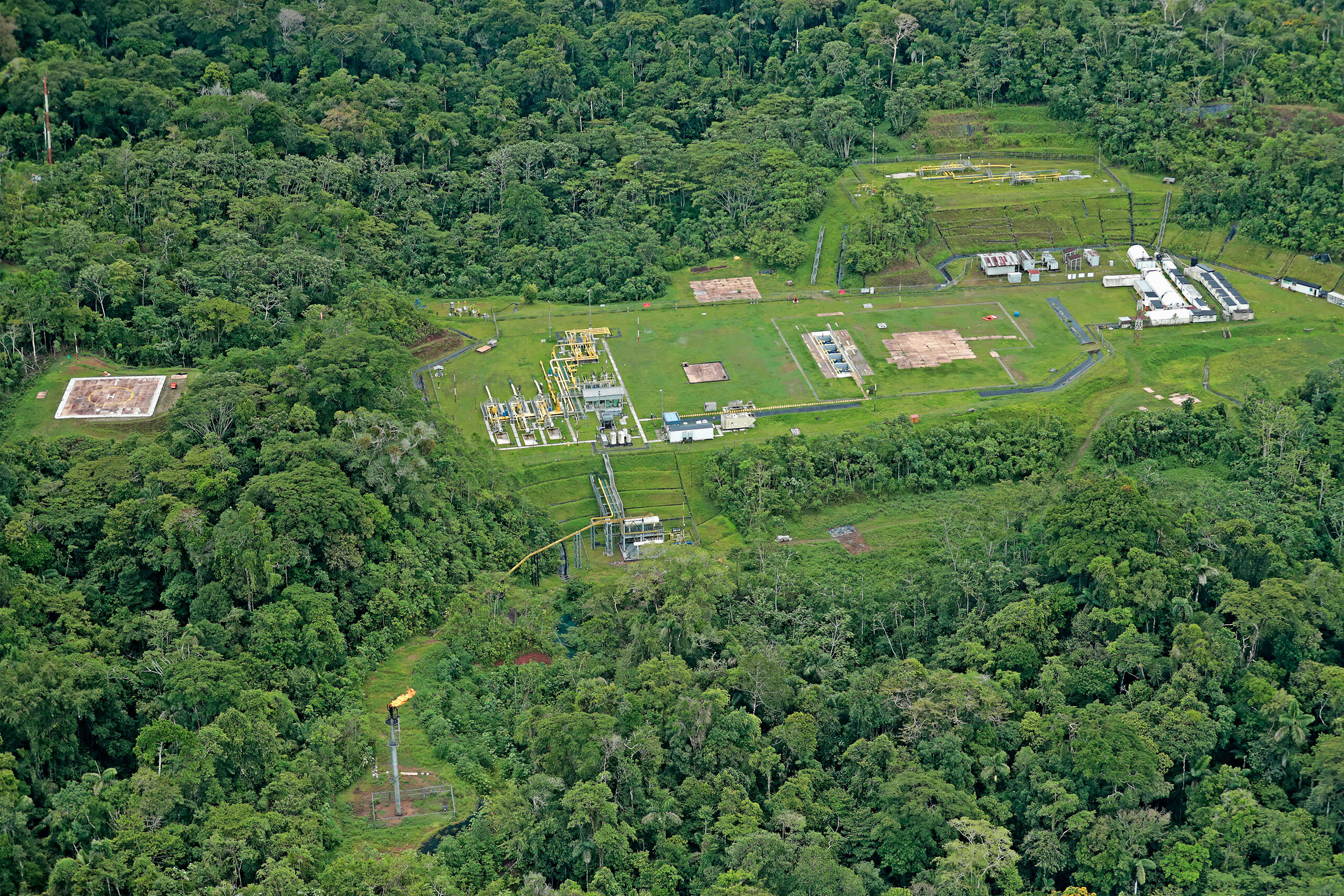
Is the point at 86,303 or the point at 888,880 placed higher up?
the point at 86,303

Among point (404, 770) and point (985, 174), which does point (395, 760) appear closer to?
point (404, 770)

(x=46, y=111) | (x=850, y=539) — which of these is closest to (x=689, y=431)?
(x=850, y=539)

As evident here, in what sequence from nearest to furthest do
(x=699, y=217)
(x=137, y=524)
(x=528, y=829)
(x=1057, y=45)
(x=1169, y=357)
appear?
1. (x=528, y=829)
2. (x=137, y=524)
3. (x=1169, y=357)
4. (x=699, y=217)
5. (x=1057, y=45)

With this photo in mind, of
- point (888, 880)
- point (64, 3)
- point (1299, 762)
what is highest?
point (64, 3)

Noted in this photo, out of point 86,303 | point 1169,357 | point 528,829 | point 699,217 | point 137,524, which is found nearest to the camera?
point 528,829

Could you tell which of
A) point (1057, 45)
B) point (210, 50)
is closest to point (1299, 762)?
point (1057, 45)

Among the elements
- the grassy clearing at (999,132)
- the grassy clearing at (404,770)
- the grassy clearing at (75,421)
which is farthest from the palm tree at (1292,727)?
the grassy clearing at (999,132)

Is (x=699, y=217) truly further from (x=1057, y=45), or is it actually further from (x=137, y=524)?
(x=137, y=524)

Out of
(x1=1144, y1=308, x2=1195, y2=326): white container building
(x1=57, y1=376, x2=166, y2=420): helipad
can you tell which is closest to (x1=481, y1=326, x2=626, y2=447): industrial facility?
(x1=57, y1=376, x2=166, y2=420): helipad

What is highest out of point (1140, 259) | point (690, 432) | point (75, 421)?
point (75, 421)
